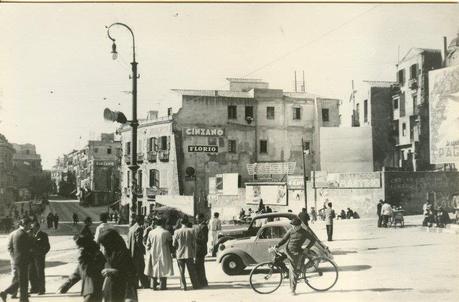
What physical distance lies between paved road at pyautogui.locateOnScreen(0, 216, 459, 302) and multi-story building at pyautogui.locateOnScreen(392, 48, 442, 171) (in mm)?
4637

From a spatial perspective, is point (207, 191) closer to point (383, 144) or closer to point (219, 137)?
point (219, 137)

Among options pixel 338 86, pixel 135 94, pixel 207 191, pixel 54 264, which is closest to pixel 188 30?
pixel 135 94

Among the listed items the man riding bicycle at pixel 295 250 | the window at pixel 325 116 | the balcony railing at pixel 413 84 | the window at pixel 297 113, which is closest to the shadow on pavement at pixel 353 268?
the man riding bicycle at pixel 295 250

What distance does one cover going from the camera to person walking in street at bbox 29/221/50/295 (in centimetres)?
1080

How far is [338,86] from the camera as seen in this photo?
14.2 metres

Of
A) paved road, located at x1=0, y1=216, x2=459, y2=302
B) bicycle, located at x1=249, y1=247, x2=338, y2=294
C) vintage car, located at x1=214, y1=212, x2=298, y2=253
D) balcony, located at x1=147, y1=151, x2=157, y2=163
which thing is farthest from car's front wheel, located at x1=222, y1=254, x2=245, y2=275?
balcony, located at x1=147, y1=151, x2=157, y2=163

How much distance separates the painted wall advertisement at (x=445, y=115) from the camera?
13.0 m

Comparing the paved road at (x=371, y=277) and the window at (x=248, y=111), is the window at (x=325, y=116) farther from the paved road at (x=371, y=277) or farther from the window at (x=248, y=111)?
the paved road at (x=371, y=277)

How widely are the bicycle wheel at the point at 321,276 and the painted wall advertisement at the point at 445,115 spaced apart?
14.9 ft

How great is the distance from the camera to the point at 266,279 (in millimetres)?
10703

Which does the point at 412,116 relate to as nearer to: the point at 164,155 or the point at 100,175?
the point at 164,155

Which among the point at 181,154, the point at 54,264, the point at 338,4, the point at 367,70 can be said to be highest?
the point at 338,4

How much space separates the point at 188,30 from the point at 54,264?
807 centimetres

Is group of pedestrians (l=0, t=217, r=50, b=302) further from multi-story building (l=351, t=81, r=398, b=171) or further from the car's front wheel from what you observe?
multi-story building (l=351, t=81, r=398, b=171)
